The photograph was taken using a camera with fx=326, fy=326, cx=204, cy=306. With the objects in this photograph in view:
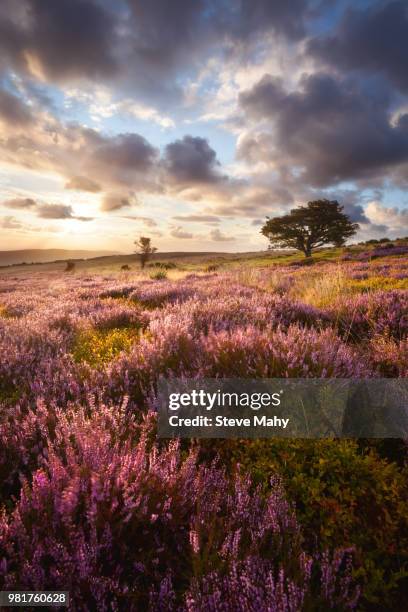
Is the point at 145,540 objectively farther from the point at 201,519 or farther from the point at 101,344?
the point at 101,344

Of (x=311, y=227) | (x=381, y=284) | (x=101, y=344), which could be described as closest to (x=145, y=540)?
(x=101, y=344)

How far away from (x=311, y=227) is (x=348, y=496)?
48.6 m

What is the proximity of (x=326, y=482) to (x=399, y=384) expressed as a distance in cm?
109

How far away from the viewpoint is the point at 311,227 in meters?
46.4

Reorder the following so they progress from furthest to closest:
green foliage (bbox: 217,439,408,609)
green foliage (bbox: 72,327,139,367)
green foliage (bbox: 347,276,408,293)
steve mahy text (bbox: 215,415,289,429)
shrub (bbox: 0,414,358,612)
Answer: green foliage (bbox: 347,276,408,293), green foliage (bbox: 72,327,139,367), steve mahy text (bbox: 215,415,289,429), green foliage (bbox: 217,439,408,609), shrub (bbox: 0,414,358,612)

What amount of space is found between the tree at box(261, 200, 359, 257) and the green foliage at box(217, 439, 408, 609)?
1789 inches

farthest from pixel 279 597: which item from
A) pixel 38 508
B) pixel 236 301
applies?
pixel 236 301

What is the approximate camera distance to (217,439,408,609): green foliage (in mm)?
1445

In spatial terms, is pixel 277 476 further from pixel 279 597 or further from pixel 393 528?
pixel 279 597

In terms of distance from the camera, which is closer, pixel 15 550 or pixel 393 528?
pixel 15 550

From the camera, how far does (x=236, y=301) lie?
604 cm

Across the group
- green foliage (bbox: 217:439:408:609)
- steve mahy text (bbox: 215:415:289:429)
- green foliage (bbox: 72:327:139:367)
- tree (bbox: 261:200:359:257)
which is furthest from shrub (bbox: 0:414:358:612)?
tree (bbox: 261:200:359:257)

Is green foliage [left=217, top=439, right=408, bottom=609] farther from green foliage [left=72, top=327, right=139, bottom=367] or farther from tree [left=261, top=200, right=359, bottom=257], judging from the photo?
tree [left=261, top=200, right=359, bottom=257]

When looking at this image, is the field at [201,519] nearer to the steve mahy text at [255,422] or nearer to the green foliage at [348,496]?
the green foliage at [348,496]
